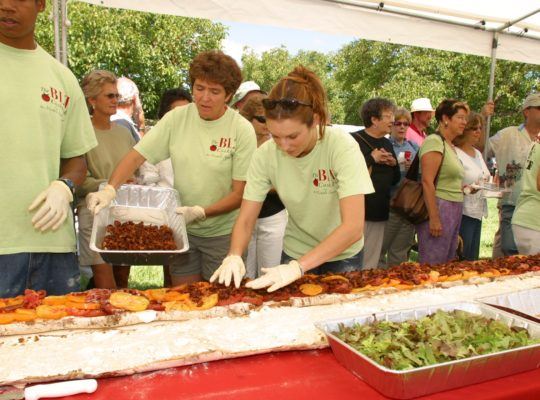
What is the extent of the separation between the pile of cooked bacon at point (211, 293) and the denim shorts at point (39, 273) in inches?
12.0

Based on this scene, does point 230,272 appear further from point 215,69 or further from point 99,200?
point 215,69

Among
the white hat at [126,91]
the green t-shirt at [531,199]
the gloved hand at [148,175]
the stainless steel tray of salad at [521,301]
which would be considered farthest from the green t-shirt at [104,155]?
the green t-shirt at [531,199]

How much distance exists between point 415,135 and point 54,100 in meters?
4.69

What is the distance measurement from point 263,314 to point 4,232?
124 cm

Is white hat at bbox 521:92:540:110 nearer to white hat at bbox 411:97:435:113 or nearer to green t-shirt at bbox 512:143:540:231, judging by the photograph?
white hat at bbox 411:97:435:113

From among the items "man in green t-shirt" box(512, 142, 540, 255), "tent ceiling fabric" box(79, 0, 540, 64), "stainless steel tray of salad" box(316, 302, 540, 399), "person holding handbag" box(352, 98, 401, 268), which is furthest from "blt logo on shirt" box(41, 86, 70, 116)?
"man in green t-shirt" box(512, 142, 540, 255)

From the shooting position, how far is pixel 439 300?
92.8 inches

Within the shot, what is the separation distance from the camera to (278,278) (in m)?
2.22

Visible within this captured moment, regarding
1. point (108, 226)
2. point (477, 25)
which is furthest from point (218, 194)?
point (477, 25)

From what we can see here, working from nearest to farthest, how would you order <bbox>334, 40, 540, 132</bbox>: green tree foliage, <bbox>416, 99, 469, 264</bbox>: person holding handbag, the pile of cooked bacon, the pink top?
1. the pile of cooked bacon
2. <bbox>416, 99, 469, 264</bbox>: person holding handbag
3. the pink top
4. <bbox>334, 40, 540, 132</bbox>: green tree foliage

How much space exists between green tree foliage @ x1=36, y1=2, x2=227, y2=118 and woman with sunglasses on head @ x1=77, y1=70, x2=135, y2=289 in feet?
39.1

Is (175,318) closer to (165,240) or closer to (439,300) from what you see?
(165,240)

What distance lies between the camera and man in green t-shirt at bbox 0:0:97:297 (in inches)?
87.7

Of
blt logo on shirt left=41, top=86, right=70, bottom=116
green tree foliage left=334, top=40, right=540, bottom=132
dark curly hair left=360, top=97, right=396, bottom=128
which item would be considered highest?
green tree foliage left=334, top=40, right=540, bottom=132
